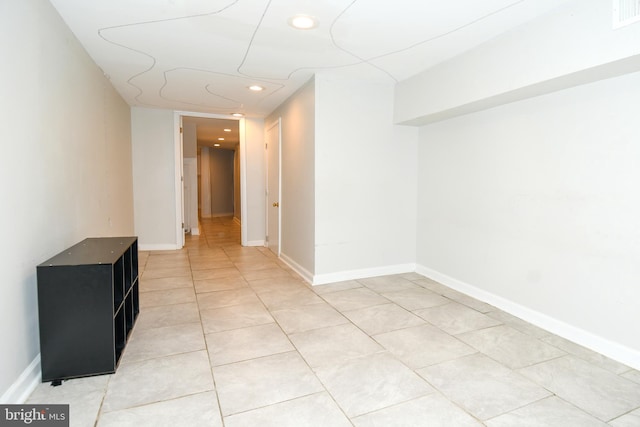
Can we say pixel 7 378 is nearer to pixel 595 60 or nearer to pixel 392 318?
pixel 392 318

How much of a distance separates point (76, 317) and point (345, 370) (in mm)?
1650

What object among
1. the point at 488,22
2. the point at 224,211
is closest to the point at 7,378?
the point at 488,22

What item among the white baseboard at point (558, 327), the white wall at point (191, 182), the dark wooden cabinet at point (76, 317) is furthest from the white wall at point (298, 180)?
the white wall at point (191, 182)

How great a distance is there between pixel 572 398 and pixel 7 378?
301 cm

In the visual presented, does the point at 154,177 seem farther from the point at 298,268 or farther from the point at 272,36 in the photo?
the point at 272,36

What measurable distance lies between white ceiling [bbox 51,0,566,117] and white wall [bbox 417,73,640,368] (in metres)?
0.80

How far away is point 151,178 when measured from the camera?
580 cm

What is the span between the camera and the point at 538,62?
8.21 feet

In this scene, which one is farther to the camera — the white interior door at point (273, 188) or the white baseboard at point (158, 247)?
the white baseboard at point (158, 247)

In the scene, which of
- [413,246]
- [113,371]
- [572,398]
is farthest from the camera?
[413,246]

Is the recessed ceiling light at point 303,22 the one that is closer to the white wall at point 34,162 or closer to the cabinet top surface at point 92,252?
Result: the white wall at point 34,162

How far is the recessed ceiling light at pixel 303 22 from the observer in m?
2.51

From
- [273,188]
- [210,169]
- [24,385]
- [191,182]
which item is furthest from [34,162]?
[210,169]

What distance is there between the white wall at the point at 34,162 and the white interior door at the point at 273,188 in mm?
2520
